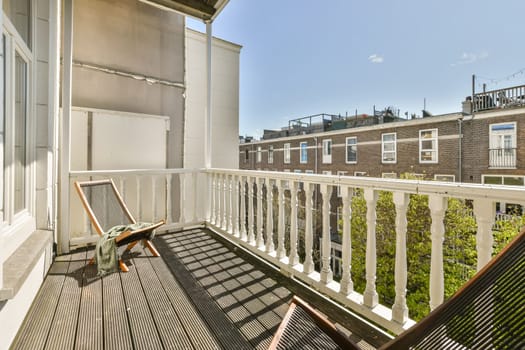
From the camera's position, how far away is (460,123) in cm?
1005

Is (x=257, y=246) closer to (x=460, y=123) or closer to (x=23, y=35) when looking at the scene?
(x=23, y=35)

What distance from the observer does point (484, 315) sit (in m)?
0.72

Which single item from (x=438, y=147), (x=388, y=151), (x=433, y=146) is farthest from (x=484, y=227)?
(x=388, y=151)

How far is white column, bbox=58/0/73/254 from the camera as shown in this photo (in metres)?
2.64

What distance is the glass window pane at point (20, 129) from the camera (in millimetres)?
1815

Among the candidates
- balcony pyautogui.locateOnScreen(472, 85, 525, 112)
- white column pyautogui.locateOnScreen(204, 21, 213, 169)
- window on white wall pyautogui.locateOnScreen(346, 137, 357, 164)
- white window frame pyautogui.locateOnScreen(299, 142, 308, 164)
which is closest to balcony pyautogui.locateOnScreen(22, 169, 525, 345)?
white column pyautogui.locateOnScreen(204, 21, 213, 169)

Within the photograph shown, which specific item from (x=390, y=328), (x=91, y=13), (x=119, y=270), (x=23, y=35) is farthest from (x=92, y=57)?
(x=390, y=328)

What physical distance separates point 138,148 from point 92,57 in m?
1.38

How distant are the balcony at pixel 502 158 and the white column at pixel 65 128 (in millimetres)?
A: 12988

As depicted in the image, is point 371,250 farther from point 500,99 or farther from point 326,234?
point 500,99

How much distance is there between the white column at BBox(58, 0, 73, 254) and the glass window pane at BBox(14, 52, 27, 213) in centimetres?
68

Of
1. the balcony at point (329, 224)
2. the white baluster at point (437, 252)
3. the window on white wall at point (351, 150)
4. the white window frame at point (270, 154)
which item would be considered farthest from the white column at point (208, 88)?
the white window frame at point (270, 154)

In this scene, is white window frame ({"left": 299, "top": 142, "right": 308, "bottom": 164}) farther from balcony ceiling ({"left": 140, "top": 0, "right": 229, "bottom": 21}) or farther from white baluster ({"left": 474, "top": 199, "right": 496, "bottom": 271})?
white baluster ({"left": 474, "top": 199, "right": 496, "bottom": 271})

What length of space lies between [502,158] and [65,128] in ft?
43.1
